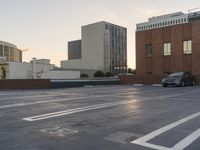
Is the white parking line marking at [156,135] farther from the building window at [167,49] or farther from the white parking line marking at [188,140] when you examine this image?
the building window at [167,49]

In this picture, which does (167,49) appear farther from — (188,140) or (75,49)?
(75,49)

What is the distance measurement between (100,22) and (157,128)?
463ft

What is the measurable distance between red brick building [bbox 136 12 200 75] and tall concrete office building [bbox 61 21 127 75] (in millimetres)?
91718

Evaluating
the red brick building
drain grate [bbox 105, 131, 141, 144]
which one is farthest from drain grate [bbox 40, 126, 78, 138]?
the red brick building

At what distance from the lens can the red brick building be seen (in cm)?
4459

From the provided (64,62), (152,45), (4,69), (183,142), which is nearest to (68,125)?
(183,142)

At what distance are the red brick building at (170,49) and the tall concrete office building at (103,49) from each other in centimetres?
9172

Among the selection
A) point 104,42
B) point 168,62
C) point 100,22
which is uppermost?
point 100,22

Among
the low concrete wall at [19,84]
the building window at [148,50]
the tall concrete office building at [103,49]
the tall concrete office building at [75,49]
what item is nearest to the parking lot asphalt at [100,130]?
the low concrete wall at [19,84]

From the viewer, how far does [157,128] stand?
805 centimetres

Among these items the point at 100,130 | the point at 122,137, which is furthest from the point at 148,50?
the point at 122,137

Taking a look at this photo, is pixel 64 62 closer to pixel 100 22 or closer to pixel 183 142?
pixel 100 22

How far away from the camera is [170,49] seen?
47125 mm

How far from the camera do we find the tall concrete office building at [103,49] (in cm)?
14650
